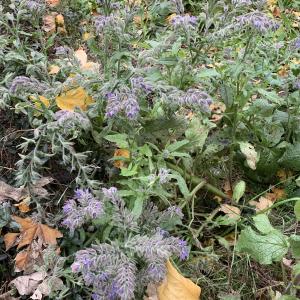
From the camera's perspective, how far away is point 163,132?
2.34 metres

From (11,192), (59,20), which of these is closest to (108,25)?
(11,192)

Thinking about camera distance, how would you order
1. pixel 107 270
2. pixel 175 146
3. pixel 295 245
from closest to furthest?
pixel 107 270, pixel 295 245, pixel 175 146

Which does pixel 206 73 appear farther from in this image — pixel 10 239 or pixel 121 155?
pixel 10 239

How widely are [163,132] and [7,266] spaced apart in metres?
0.82

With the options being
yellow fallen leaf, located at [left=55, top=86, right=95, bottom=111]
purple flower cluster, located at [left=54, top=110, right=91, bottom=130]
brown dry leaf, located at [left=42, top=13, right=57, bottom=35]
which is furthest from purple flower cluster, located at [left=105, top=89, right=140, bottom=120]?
brown dry leaf, located at [left=42, top=13, right=57, bottom=35]

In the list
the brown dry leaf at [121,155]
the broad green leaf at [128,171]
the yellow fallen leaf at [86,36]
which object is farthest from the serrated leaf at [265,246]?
the yellow fallen leaf at [86,36]

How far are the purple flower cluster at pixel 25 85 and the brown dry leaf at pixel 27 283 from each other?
71 centimetres

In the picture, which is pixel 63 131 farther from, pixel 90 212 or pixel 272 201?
pixel 272 201

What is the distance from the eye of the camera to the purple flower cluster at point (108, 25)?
2068 millimetres

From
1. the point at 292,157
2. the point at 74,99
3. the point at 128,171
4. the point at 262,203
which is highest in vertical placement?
the point at 74,99

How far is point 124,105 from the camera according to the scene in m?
1.94

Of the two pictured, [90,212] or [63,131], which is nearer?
[90,212]

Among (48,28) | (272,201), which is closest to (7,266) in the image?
(272,201)

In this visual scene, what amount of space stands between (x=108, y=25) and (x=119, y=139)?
1.42 feet
